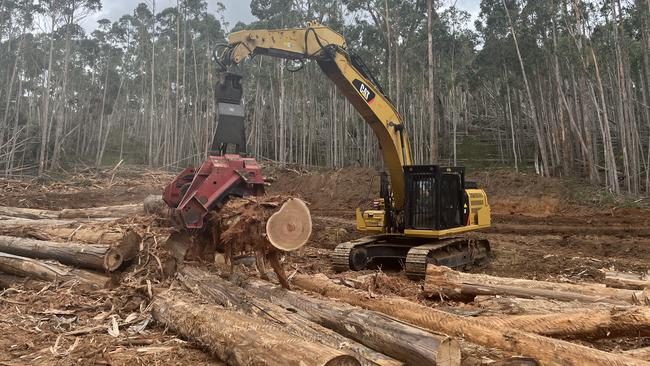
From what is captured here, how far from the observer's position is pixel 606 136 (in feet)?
65.8

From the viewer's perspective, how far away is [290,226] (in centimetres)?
532

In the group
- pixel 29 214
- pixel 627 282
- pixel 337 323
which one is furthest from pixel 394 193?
pixel 29 214

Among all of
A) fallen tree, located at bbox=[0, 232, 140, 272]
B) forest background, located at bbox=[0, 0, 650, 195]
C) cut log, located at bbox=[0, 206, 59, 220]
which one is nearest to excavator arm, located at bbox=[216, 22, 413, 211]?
fallen tree, located at bbox=[0, 232, 140, 272]

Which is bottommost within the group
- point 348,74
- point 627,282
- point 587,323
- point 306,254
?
point 306,254

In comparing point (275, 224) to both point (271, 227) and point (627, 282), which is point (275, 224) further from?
point (627, 282)

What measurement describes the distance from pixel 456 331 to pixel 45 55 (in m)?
45.4

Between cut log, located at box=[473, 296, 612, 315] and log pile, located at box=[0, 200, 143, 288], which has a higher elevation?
log pile, located at box=[0, 200, 143, 288]

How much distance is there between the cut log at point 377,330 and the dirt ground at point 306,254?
357mm

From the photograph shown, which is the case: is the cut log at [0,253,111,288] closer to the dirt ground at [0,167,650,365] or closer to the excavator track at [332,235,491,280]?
the dirt ground at [0,167,650,365]

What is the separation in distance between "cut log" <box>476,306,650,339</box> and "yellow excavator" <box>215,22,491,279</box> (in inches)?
150

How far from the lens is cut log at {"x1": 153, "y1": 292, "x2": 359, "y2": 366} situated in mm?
3596

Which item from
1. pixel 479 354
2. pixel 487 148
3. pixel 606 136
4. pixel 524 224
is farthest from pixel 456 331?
pixel 487 148

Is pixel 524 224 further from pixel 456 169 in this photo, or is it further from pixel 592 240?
pixel 456 169

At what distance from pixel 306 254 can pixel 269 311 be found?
6055 mm
